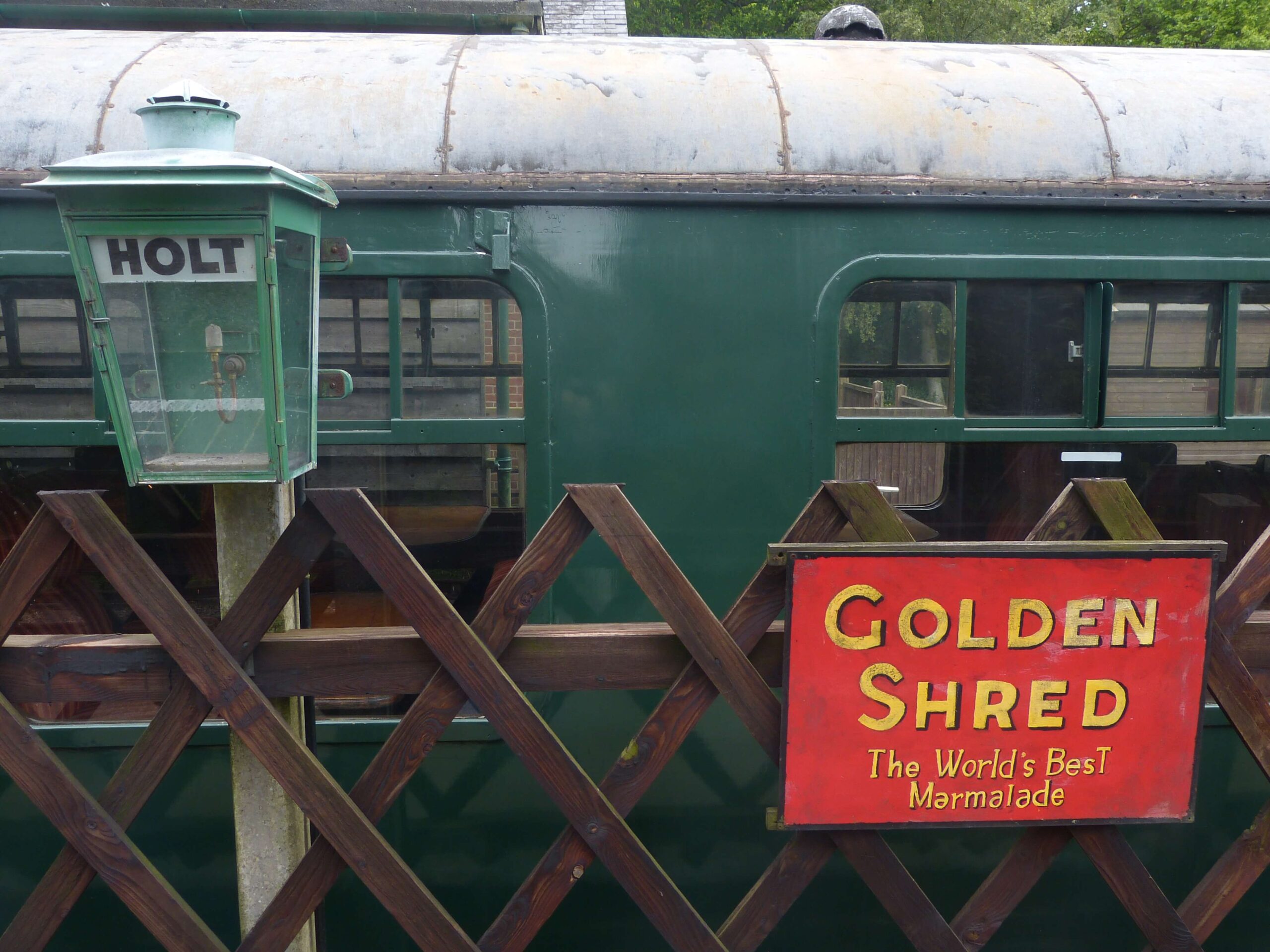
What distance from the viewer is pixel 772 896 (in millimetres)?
2039

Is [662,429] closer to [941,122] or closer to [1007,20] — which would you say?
[941,122]

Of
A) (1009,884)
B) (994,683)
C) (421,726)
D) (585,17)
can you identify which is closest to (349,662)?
(421,726)

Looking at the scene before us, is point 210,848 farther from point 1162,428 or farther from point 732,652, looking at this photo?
point 1162,428

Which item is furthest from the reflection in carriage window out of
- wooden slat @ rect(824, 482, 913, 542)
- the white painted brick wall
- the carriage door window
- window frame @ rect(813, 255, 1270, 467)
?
the white painted brick wall

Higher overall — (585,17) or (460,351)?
(585,17)

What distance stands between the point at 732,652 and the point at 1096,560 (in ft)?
2.41

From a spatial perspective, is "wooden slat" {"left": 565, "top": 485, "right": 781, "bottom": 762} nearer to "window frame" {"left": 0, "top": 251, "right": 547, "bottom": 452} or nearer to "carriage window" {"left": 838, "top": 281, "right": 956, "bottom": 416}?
"window frame" {"left": 0, "top": 251, "right": 547, "bottom": 452}

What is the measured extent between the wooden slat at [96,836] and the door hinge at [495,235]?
1.47 metres

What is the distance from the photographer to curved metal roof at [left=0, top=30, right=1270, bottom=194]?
261 cm

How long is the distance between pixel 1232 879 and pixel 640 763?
1.33 m

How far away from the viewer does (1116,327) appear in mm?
2707

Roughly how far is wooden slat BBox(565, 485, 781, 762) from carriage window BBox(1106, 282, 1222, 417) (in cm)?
143

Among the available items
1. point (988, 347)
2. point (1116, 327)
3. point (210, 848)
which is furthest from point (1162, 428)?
point (210, 848)

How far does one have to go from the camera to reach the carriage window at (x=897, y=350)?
105 inches
